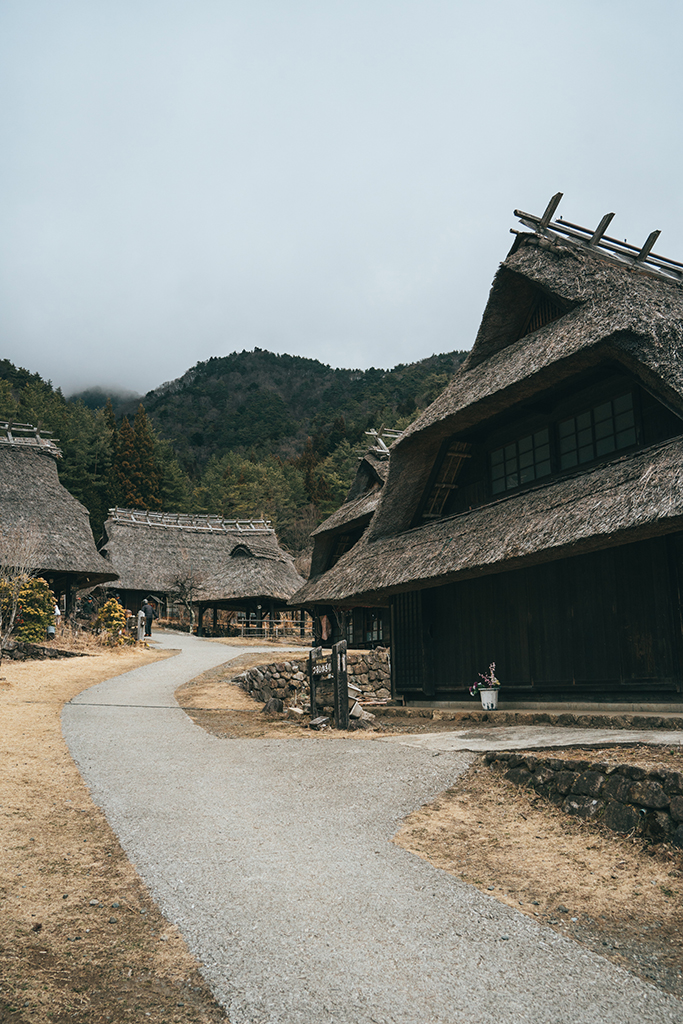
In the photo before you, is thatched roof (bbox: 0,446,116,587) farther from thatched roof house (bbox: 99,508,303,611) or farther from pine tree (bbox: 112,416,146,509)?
pine tree (bbox: 112,416,146,509)

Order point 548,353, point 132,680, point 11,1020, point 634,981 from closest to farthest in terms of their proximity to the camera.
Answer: point 11,1020, point 634,981, point 548,353, point 132,680

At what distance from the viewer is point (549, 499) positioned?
465 inches

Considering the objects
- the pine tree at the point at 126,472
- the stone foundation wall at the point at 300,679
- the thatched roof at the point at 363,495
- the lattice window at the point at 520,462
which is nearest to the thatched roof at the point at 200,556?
the pine tree at the point at 126,472

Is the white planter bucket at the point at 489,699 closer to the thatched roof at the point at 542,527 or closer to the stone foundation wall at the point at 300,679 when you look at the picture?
the thatched roof at the point at 542,527

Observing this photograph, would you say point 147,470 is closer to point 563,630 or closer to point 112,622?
point 112,622

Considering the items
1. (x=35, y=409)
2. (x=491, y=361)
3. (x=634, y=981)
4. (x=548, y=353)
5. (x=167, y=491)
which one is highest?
(x=35, y=409)

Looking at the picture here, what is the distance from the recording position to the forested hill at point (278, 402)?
9306 cm

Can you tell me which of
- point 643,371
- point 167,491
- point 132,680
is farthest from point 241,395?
point 643,371

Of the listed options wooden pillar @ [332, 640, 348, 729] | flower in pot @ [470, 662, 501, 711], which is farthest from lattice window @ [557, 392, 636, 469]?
wooden pillar @ [332, 640, 348, 729]

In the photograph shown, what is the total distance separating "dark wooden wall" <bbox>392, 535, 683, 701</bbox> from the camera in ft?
34.3

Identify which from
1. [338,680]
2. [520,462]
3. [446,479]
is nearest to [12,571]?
[446,479]

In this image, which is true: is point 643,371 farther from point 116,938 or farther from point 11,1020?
point 11,1020

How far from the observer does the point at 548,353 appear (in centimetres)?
1252

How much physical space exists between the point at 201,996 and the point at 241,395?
414 ft
